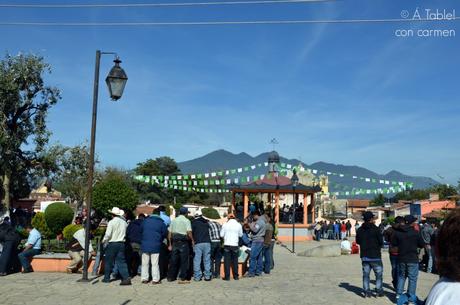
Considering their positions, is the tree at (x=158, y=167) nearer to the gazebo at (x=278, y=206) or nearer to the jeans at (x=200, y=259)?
the gazebo at (x=278, y=206)

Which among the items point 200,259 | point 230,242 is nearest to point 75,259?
point 200,259

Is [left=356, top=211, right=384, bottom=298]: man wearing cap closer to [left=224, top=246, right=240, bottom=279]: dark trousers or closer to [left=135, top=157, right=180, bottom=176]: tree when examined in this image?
[left=224, top=246, right=240, bottom=279]: dark trousers

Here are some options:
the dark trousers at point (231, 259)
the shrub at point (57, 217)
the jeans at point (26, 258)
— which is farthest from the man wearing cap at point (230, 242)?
the shrub at point (57, 217)

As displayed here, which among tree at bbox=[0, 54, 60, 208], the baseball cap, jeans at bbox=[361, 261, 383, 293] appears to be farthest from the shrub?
the baseball cap

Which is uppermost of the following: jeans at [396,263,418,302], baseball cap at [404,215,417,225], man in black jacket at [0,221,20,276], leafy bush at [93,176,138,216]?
leafy bush at [93,176,138,216]

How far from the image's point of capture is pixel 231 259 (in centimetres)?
1205

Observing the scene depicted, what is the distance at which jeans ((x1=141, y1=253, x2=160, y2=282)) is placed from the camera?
10969 mm

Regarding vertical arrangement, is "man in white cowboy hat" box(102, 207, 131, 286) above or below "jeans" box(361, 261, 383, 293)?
above

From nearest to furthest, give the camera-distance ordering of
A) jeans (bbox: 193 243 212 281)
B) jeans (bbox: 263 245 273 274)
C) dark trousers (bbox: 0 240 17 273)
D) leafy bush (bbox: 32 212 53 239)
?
jeans (bbox: 193 243 212 281) → dark trousers (bbox: 0 240 17 273) → jeans (bbox: 263 245 273 274) → leafy bush (bbox: 32 212 53 239)

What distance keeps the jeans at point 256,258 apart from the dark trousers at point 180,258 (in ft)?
6.54

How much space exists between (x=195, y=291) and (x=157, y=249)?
151cm

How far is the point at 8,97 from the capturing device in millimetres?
27078

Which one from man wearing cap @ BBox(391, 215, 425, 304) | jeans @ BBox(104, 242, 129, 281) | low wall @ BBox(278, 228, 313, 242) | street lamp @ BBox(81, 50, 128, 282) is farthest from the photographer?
low wall @ BBox(278, 228, 313, 242)

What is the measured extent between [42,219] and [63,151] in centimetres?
974
